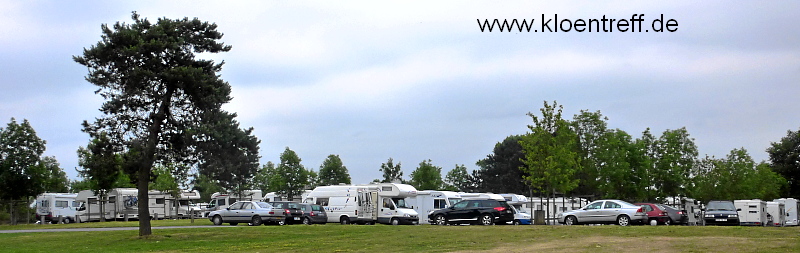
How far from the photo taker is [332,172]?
67438mm

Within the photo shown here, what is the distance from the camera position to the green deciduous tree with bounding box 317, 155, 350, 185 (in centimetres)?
6694

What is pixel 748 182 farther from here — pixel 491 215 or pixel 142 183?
pixel 142 183

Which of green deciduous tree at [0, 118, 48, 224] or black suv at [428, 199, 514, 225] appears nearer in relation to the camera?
black suv at [428, 199, 514, 225]

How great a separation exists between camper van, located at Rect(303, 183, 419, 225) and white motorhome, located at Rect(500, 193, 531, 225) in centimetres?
541

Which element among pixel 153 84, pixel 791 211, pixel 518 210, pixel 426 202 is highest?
pixel 153 84

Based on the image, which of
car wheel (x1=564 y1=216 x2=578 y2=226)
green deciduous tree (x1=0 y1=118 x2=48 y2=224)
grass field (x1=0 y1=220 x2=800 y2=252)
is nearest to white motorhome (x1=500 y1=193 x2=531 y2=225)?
car wheel (x1=564 y1=216 x2=578 y2=226)

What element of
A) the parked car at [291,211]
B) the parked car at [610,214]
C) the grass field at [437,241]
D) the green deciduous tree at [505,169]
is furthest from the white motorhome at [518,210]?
the green deciduous tree at [505,169]

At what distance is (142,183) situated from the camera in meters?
29.4

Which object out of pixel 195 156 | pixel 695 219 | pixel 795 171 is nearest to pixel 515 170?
pixel 795 171

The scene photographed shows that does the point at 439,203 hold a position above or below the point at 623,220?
above

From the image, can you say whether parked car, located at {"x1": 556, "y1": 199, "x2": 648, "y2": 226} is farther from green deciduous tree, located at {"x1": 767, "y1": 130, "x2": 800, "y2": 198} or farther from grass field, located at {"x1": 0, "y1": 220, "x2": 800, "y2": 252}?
green deciduous tree, located at {"x1": 767, "y1": 130, "x2": 800, "y2": 198}

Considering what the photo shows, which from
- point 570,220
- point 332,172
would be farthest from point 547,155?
point 332,172

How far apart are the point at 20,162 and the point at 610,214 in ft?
119

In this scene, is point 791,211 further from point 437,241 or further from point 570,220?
point 437,241
